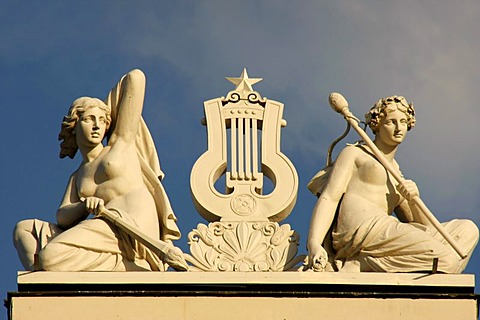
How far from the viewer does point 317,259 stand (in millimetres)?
35438

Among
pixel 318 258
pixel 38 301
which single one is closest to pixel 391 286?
pixel 318 258

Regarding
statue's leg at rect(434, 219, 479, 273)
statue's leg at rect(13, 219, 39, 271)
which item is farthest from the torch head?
statue's leg at rect(13, 219, 39, 271)

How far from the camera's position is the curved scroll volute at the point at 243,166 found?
3612cm

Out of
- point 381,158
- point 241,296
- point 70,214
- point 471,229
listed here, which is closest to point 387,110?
point 381,158

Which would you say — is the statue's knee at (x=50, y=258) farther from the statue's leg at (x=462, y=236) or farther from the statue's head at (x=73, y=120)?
the statue's leg at (x=462, y=236)

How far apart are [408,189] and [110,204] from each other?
262 cm

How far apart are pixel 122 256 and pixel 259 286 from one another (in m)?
1.25

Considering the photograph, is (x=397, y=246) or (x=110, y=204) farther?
(x=110, y=204)

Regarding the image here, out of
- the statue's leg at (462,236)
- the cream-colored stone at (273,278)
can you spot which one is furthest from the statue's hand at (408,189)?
the cream-colored stone at (273,278)

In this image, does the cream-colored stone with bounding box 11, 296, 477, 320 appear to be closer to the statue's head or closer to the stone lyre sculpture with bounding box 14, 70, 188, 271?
the stone lyre sculpture with bounding box 14, 70, 188, 271

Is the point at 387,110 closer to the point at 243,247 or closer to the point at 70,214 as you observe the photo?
the point at 243,247

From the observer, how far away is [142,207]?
35844 mm

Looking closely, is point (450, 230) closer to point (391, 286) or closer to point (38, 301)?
point (391, 286)

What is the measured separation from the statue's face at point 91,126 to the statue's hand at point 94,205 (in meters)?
0.63
